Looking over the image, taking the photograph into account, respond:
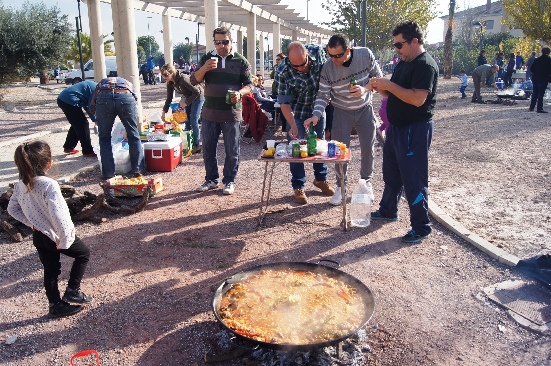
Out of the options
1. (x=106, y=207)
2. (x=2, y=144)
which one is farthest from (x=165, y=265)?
(x=2, y=144)

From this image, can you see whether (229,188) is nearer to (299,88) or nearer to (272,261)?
(299,88)

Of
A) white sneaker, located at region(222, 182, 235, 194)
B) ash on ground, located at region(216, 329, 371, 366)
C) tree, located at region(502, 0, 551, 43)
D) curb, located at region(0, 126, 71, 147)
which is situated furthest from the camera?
tree, located at region(502, 0, 551, 43)

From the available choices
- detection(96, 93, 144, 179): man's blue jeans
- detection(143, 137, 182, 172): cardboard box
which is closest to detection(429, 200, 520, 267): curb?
detection(143, 137, 182, 172): cardboard box

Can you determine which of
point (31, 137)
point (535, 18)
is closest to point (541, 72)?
point (535, 18)

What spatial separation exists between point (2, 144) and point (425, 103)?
8.71 metres

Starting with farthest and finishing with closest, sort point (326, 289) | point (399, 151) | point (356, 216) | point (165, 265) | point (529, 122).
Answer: point (529, 122), point (356, 216), point (399, 151), point (165, 265), point (326, 289)

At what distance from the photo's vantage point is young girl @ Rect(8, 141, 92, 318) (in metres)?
3.26

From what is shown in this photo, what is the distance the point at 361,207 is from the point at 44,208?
3.49 metres

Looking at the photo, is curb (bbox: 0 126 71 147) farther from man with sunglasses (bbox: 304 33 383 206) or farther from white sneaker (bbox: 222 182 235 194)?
man with sunglasses (bbox: 304 33 383 206)

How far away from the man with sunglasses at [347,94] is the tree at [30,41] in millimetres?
16703

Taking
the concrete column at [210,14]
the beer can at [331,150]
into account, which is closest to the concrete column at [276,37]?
the concrete column at [210,14]

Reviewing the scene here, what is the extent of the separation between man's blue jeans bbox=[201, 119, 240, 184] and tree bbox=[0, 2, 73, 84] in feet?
49.9

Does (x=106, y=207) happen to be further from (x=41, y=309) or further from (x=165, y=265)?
(x=41, y=309)

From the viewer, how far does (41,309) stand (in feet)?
12.2
